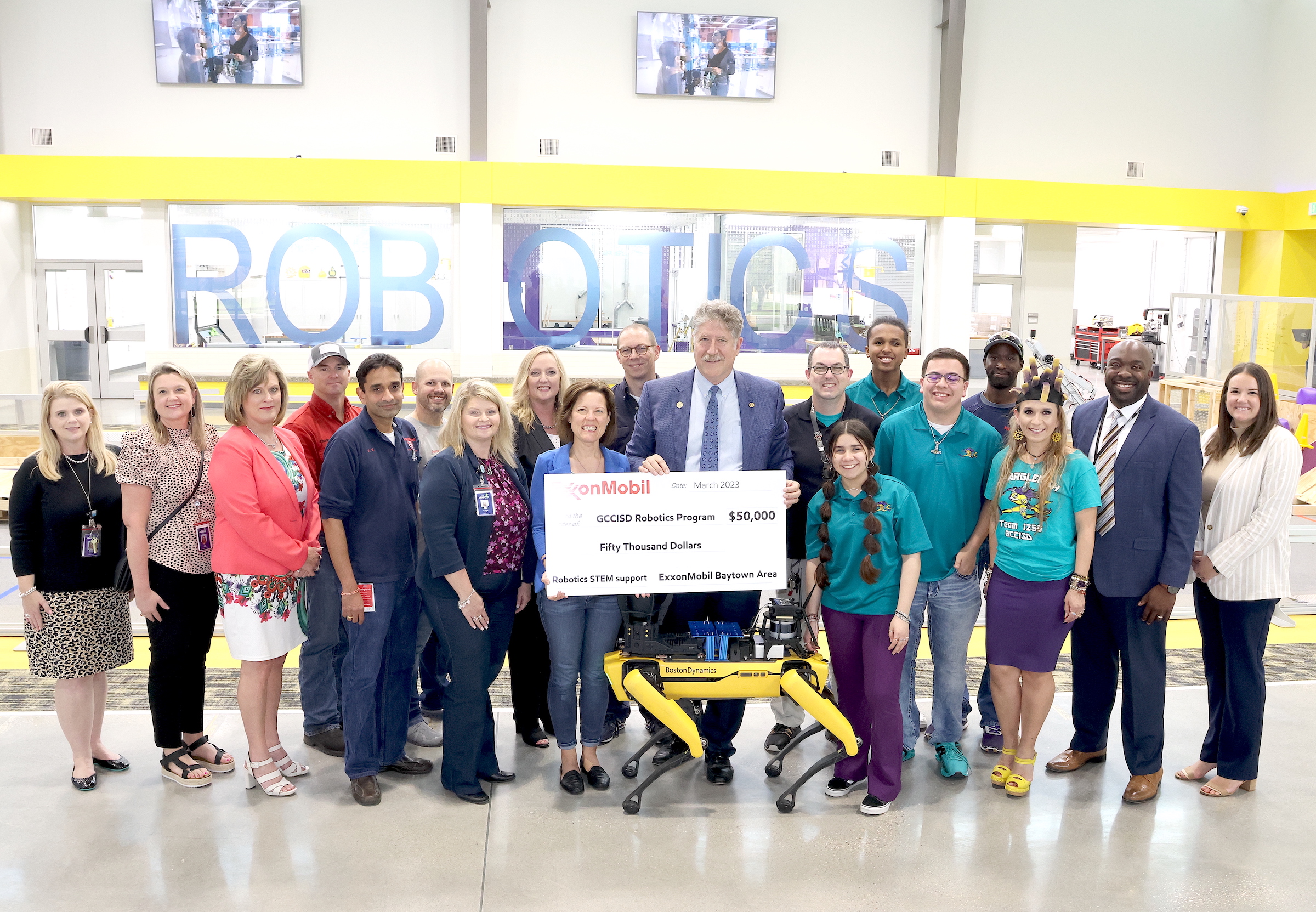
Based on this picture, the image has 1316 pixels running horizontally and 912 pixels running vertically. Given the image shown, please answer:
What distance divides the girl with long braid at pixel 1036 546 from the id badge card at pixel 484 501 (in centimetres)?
188

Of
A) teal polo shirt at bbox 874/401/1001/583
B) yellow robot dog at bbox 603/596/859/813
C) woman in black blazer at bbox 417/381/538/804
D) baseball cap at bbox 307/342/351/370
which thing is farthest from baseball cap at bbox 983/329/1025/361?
baseball cap at bbox 307/342/351/370

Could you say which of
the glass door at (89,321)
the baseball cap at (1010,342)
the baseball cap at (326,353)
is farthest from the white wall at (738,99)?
the baseball cap at (1010,342)

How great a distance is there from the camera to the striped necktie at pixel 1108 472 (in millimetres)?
3762

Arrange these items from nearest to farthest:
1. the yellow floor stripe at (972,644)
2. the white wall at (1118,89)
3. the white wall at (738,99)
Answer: the yellow floor stripe at (972,644)
the white wall at (738,99)
the white wall at (1118,89)

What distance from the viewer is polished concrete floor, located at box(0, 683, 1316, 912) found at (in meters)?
3.18

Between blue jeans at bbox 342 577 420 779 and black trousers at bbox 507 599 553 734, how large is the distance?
459 millimetres

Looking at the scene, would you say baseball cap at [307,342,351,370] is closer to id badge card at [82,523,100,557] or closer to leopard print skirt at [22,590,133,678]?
id badge card at [82,523,100,557]

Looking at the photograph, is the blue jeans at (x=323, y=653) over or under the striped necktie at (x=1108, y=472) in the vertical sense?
under

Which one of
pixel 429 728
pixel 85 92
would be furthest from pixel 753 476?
pixel 85 92

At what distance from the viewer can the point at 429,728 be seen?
14.4 feet

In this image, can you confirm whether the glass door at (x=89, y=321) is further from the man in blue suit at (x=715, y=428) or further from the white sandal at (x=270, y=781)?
the man in blue suit at (x=715, y=428)

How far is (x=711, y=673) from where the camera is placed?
3658 mm

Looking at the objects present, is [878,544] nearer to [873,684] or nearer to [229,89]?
[873,684]

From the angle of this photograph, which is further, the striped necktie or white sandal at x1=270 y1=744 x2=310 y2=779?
white sandal at x1=270 y1=744 x2=310 y2=779
